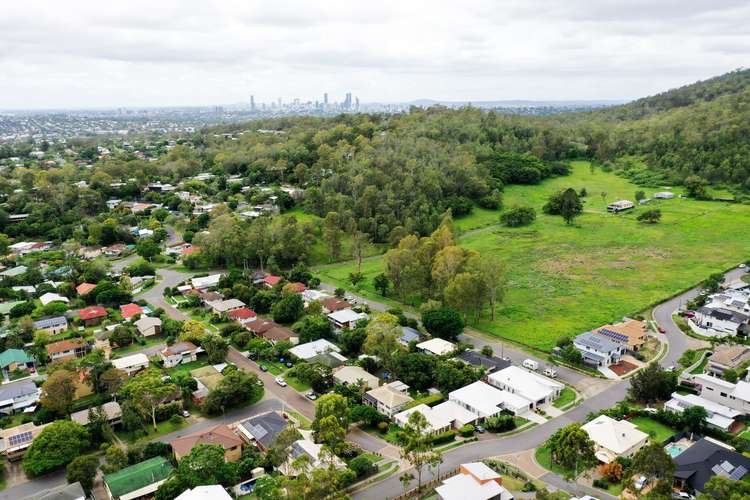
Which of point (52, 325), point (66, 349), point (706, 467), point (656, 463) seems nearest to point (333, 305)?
point (66, 349)

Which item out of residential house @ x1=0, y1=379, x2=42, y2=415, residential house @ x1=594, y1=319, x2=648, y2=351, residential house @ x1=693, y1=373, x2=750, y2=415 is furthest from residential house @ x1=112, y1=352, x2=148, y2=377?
residential house @ x1=693, y1=373, x2=750, y2=415

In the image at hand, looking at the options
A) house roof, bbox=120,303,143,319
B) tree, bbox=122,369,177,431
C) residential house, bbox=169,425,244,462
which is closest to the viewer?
residential house, bbox=169,425,244,462

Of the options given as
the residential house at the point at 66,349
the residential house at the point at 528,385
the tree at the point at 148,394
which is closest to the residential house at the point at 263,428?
the tree at the point at 148,394

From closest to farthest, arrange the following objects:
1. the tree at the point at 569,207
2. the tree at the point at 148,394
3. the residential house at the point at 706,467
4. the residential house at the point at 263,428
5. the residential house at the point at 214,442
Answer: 1. the residential house at the point at 706,467
2. the residential house at the point at 214,442
3. the residential house at the point at 263,428
4. the tree at the point at 148,394
5. the tree at the point at 569,207

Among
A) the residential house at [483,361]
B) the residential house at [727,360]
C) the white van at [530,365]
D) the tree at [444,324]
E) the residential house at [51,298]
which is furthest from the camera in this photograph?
the residential house at [51,298]

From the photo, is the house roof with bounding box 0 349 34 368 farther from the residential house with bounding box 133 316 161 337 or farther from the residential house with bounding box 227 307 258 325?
the residential house with bounding box 227 307 258 325

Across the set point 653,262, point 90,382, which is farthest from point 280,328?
point 653,262

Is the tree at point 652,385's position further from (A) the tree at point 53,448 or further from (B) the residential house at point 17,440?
(B) the residential house at point 17,440
